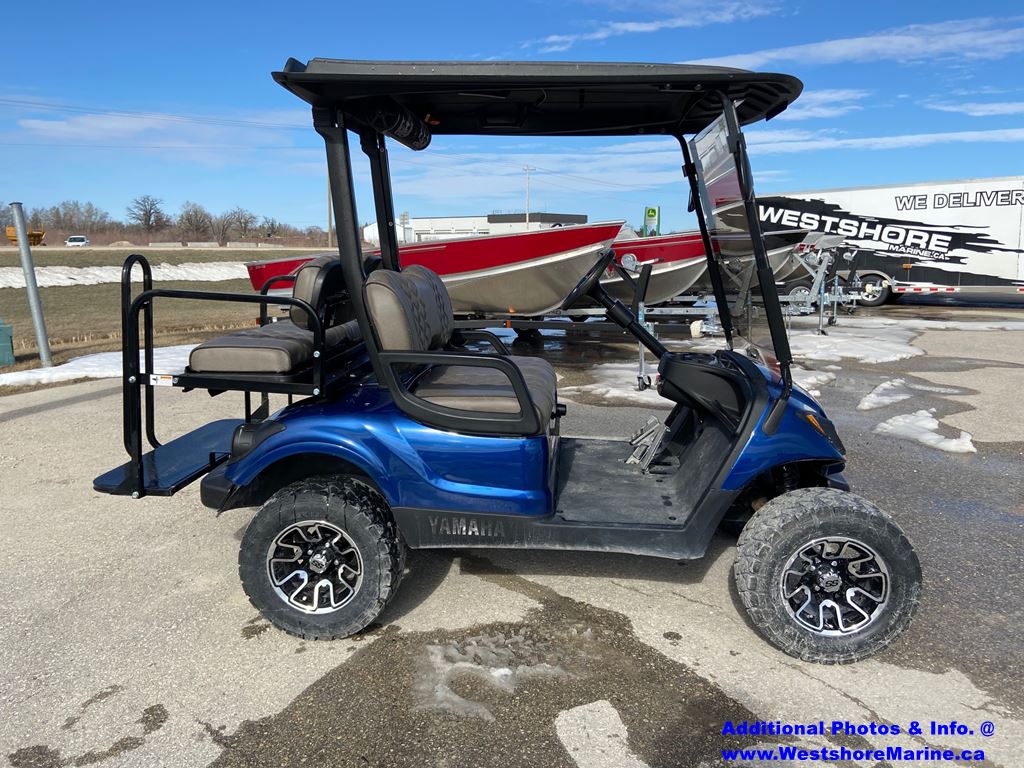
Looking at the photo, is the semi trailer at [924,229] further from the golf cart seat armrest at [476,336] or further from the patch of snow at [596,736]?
the patch of snow at [596,736]

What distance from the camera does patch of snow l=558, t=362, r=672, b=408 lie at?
658 centimetres

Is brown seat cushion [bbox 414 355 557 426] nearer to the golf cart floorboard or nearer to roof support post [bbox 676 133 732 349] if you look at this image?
the golf cart floorboard

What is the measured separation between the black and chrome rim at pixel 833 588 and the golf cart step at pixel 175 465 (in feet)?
7.77

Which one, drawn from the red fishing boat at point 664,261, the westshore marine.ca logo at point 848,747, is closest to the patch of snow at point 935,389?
the red fishing boat at point 664,261

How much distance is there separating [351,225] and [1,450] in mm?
3988

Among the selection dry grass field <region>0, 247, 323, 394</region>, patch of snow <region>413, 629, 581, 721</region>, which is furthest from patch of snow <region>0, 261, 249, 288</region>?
patch of snow <region>413, 629, 581, 721</region>

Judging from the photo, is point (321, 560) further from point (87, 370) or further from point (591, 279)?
point (87, 370)

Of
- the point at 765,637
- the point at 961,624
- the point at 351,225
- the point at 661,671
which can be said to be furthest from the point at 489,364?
the point at 961,624

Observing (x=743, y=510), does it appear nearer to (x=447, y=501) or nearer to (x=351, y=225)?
(x=447, y=501)

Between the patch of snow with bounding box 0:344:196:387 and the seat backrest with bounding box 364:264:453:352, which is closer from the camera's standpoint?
the seat backrest with bounding box 364:264:453:352

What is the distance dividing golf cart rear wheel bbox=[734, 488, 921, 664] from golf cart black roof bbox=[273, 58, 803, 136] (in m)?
1.48

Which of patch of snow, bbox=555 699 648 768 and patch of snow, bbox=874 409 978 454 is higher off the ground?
patch of snow, bbox=555 699 648 768

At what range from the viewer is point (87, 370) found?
25.1 ft

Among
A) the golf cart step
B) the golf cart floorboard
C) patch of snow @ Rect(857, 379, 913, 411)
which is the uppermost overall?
the golf cart step
